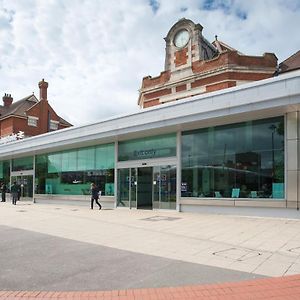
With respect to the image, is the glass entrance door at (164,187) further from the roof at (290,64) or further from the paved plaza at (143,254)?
the roof at (290,64)

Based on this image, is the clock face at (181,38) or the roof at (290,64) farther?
the clock face at (181,38)

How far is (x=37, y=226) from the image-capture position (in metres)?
13.8

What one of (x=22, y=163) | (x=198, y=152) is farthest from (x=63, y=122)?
(x=198, y=152)

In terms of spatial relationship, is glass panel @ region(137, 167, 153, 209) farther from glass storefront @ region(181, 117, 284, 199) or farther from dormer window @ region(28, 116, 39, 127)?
dormer window @ region(28, 116, 39, 127)

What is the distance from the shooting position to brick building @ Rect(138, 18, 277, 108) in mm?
26594

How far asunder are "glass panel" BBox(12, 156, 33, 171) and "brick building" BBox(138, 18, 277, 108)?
10.4 metres

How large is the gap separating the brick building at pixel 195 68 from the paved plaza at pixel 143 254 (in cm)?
1505

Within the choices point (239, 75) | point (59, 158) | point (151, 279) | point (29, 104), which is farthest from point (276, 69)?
point (29, 104)

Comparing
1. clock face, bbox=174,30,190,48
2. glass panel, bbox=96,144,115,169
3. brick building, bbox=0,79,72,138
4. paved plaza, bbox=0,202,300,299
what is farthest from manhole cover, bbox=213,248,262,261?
brick building, bbox=0,79,72,138

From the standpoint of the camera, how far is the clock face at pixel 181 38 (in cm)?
2977

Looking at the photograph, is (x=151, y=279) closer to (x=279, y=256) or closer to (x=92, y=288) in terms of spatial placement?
(x=92, y=288)

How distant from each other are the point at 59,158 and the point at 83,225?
14272 mm

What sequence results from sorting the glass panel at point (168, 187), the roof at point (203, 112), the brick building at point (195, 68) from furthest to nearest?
the brick building at point (195, 68) → the glass panel at point (168, 187) → the roof at point (203, 112)

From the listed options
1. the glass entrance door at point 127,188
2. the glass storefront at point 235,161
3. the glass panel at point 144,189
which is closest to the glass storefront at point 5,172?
the glass entrance door at point 127,188
